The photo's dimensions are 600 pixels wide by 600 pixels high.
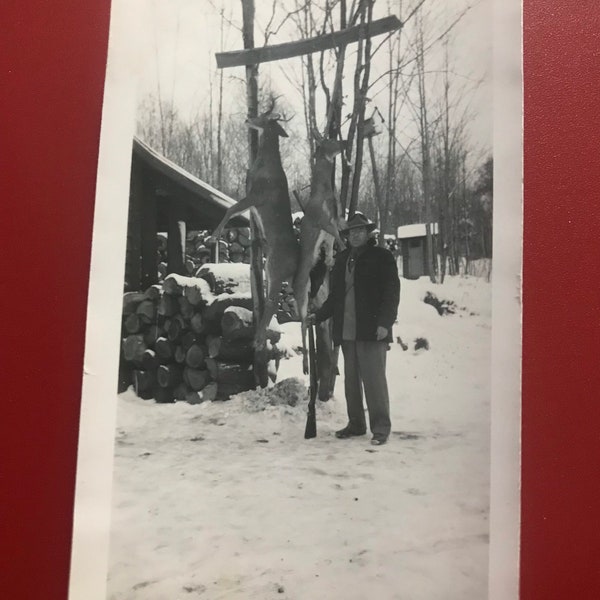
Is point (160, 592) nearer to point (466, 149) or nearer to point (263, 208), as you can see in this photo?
point (263, 208)

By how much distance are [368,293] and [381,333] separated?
1.7 inches

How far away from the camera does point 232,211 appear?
2.00 ft

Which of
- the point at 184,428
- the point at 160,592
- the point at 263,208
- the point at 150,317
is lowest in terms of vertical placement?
the point at 160,592

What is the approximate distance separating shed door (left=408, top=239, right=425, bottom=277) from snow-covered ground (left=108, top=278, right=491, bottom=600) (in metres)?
0.01

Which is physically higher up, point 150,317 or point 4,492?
point 150,317

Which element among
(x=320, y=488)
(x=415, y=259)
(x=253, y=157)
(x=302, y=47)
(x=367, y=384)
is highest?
(x=302, y=47)

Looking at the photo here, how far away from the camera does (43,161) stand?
593 mm

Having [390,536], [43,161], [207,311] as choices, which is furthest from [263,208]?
[390,536]

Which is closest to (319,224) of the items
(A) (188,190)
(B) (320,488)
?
(A) (188,190)

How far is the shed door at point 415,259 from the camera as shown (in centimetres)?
57

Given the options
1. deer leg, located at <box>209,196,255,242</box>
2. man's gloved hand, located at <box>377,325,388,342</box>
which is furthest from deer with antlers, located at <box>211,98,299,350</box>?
man's gloved hand, located at <box>377,325,388,342</box>

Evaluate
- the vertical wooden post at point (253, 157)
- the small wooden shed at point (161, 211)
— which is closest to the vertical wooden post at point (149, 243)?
the small wooden shed at point (161, 211)

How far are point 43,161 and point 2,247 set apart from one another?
10 cm

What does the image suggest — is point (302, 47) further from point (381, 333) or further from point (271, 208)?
point (381, 333)
